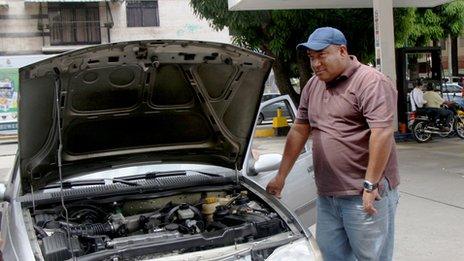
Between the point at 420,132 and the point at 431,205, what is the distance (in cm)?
702

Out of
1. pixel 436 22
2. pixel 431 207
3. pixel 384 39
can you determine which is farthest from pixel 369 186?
pixel 436 22

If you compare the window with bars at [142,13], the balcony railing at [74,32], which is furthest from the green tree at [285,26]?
the balcony railing at [74,32]

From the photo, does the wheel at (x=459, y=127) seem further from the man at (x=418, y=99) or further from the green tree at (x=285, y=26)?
the green tree at (x=285, y=26)

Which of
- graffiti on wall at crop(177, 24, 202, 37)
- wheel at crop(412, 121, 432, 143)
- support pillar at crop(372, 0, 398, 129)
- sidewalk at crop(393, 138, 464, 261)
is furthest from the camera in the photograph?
graffiti on wall at crop(177, 24, 202, 37)

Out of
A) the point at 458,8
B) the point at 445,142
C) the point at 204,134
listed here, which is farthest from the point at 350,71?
the point at 458,8

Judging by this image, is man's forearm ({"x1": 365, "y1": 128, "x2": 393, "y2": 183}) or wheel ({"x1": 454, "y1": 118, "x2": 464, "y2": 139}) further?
wheel ({"x1": 454, "y1": 118, "x2": 464, "y2": 139})

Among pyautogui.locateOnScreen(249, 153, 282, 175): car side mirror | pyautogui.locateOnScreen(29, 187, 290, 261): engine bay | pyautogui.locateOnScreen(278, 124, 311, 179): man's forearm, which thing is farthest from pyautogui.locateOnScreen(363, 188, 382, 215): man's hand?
pyautogui.locateOnScreen(249, 153, 282, 175): car side mirror

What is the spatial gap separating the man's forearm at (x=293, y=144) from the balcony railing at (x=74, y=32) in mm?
26566

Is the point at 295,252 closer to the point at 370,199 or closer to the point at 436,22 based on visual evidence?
the point at 370,199

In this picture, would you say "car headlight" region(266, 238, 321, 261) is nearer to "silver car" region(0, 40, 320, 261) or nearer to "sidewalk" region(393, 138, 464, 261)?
"silver car" region(0, 40, 320, 261)

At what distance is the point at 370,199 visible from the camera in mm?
3127

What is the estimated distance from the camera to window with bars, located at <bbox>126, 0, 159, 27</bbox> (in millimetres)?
29312

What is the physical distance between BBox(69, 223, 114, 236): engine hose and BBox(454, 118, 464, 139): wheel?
12.3 metres

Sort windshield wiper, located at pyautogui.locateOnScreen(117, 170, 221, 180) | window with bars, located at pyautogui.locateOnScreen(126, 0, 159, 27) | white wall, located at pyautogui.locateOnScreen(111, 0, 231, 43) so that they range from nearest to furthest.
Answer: windshield wiper, located at pyautogui.locateOnScreen(117, 170, 221, 180), white wall, located at pyautogui.locateOnScreen(111, 0, 231, 43), window with bars, located at pyautogui.locateOnScreen(126, 0, 159, 27)
